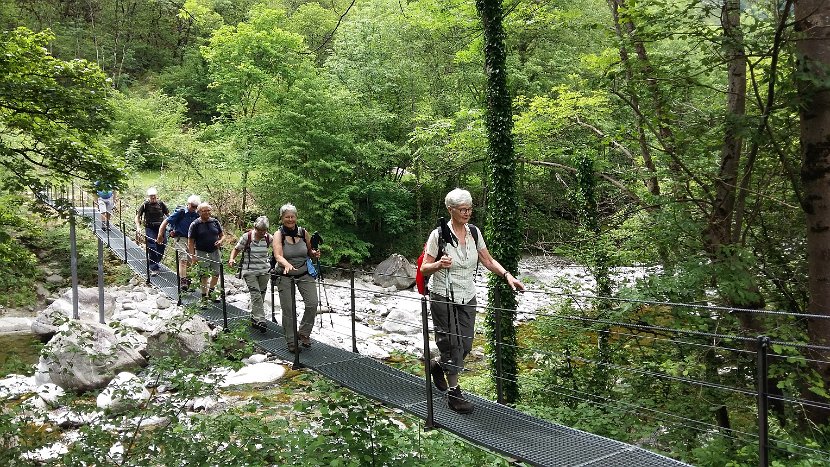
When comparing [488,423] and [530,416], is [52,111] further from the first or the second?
[530,416]

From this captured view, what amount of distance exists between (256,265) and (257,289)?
30cm

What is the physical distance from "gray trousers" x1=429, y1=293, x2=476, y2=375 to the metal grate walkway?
12.7 inches

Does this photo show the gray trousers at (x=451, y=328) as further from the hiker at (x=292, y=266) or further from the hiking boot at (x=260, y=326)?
the hiking boot at (x=260, y=326)

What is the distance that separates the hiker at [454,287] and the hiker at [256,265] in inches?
134

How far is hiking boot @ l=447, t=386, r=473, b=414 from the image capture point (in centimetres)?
429

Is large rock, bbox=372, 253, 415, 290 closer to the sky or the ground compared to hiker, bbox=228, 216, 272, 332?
closer to the ground

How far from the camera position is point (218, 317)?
25.4 feet

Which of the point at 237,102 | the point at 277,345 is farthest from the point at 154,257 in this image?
the point at 237,102

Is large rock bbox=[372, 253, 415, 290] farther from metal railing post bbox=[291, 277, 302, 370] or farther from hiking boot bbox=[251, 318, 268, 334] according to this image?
metal railing post bbox=[291, 277, 302, 370]

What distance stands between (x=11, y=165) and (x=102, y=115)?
102 centimetres

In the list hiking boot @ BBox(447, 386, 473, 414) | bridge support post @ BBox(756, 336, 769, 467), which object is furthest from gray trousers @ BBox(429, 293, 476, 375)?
bridge support post @ BBox(756, 336, 769, 467)

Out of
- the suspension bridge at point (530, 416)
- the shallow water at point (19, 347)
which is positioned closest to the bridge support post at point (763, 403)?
the suspension bridge at point (530, 416)

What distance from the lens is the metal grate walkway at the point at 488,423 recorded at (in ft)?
11.4

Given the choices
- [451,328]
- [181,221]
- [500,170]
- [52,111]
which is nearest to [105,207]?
[181,221]
